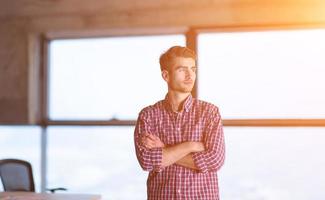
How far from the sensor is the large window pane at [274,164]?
4711 mm

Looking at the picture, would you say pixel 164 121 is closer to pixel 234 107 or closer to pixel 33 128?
pixel 234 107

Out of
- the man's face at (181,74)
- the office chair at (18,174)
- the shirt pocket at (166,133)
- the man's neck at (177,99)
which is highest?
the man's face at (181,74)

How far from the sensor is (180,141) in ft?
7.18

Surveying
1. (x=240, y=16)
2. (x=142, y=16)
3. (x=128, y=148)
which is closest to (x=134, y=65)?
(x=142, y=16)

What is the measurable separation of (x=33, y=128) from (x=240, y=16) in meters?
2.59

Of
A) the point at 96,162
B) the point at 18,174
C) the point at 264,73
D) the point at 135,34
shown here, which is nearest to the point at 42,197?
Result: the point at 18,174

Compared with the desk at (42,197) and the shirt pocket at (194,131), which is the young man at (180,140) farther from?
the desk at (42,197)

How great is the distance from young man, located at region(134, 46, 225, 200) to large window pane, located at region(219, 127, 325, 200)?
2640 millimetres

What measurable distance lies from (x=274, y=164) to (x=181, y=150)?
115 inches

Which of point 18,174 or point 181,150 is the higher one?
point 181,150

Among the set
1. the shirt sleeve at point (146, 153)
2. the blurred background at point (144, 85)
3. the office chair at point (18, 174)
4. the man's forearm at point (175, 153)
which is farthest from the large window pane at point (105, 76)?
the man's forearm at point (175, 153)

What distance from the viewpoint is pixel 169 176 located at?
6.97ft

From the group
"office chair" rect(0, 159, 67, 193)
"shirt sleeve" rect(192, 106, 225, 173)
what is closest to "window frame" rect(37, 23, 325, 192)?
"office chair" rect(0, 159, 67, 193)

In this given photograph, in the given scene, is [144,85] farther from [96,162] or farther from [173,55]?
[173,55]
